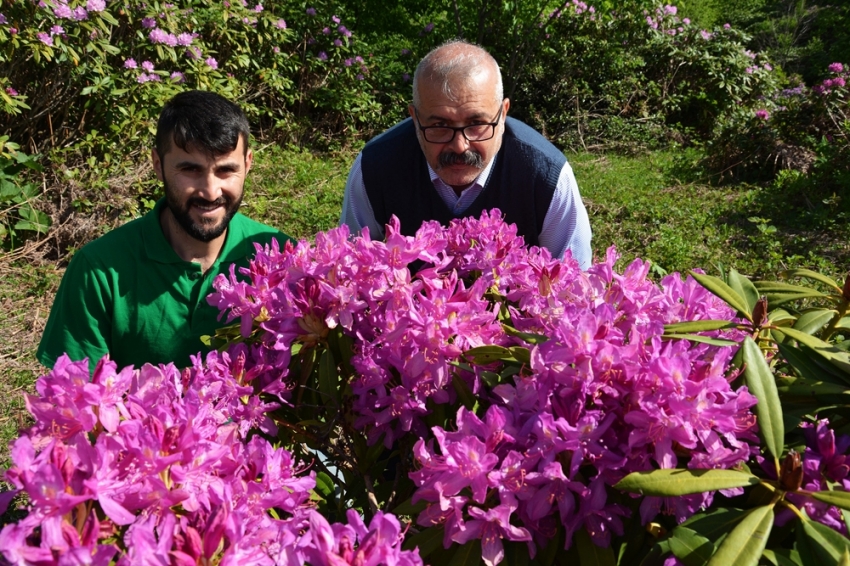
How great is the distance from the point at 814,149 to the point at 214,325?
641 centimetres

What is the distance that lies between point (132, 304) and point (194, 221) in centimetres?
34

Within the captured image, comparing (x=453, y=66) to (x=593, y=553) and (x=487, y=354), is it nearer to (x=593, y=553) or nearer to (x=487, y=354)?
(x=487, y=354)

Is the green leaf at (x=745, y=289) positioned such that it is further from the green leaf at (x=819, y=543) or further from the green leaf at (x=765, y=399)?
the green leaf at (x=819, y=543)

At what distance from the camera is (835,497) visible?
886 millimetres

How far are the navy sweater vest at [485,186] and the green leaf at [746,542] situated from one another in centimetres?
183

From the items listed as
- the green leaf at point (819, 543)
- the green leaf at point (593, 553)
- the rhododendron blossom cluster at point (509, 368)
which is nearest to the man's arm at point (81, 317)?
the rhododendron blossom cluster at point (509, 368)

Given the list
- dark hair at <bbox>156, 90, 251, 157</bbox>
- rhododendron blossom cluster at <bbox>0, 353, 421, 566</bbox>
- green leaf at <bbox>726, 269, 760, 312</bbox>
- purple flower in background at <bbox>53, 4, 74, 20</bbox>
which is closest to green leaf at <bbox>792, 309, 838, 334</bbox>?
green leaf at <bbox>726, 269, 760, 312</bbox>

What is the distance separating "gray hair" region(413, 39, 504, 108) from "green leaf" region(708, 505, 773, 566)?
1.69m

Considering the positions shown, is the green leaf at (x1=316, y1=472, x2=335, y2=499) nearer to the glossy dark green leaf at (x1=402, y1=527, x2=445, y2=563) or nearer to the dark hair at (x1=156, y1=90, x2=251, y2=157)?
the glossy dark green leaf at (x1=402, y1=527, x2=445, y2=563)

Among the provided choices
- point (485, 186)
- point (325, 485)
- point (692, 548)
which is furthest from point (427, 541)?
point (485, 186)

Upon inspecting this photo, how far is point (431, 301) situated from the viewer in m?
1.25

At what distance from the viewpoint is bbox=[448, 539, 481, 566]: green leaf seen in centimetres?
100

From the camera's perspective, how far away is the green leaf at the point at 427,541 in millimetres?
1046

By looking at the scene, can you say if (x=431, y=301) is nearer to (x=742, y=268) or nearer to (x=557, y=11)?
(x=742, y=268)
